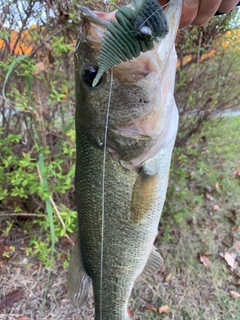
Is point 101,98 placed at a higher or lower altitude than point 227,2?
lower

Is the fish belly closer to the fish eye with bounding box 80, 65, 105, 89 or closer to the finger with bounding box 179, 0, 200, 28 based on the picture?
the fish eye with bounding box 80, 65, 105, 89

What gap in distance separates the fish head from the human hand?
0.30 ft

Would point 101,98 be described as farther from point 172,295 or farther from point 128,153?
point 172,295

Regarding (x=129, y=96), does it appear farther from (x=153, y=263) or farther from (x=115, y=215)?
(x=153, y=263)

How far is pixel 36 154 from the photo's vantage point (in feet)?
8.45

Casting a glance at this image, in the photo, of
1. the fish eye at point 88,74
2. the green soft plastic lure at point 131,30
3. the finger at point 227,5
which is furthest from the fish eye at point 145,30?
the finger at point 227,5

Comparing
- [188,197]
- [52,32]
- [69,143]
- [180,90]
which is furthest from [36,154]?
[188,197]

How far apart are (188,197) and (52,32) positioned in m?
1.94

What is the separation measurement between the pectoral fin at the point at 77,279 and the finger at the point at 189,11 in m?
0.93

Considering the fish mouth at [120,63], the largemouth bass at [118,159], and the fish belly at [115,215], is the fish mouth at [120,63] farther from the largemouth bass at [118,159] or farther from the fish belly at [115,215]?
the fish belly at [115,215]

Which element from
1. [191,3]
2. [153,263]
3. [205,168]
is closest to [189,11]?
[191,3]

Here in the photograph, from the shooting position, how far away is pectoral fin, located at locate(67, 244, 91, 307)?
4.43 feet

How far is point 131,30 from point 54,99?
1.79 metres

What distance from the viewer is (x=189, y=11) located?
98cm
